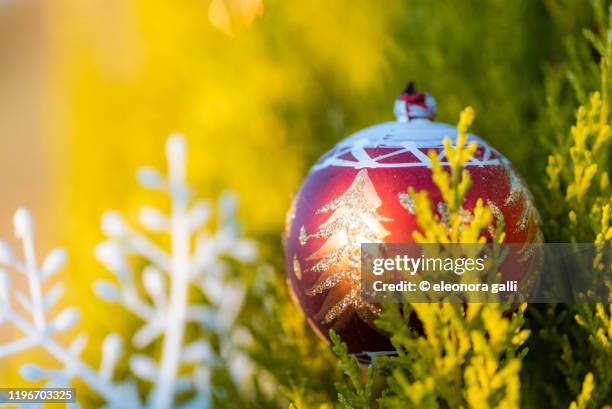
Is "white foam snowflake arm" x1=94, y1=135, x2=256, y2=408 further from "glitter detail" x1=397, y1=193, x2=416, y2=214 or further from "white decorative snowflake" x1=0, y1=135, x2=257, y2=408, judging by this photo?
"glitter detail" x1=397, y1=193, x2=416, y2=214

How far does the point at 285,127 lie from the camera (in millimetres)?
2164

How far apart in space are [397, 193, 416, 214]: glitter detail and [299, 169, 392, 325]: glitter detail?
0.03 metres

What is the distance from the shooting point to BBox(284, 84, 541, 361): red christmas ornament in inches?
36.2

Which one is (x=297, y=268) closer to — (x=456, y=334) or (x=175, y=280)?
(x=456, y=334)

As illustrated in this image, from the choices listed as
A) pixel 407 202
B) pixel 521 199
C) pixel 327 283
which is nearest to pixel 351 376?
pixel 327 283

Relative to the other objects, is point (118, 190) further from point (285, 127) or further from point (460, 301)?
point (460, 301)

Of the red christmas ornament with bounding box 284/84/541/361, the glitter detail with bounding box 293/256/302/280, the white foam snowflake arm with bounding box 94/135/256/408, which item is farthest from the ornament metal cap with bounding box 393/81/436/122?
the white foam snowflake arm with bounding box 94/135/256/408

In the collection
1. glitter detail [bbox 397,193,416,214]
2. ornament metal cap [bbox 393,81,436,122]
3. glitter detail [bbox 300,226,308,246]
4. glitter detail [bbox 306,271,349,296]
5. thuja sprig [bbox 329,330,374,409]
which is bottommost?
thuja sprig [bbox 329,330,374,409]

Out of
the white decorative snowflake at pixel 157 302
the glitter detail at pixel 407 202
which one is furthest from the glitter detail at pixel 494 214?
the white decorative snowflake at pixel 157 302

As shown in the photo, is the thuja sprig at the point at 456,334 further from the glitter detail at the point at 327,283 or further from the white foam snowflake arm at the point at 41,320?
the white foam snowflake arm at the point at 41,320

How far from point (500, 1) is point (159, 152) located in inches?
66.5

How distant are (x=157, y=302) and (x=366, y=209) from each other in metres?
0.80

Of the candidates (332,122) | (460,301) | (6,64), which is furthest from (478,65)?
(6,64)

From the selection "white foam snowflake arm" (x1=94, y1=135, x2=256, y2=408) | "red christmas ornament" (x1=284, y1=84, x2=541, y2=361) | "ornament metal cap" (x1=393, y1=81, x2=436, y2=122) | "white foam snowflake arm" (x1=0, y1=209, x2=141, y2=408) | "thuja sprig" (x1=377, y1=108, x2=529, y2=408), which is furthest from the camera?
"white foam snowflake arm" (x1=94, y1=135, x2=256, y2=408)
